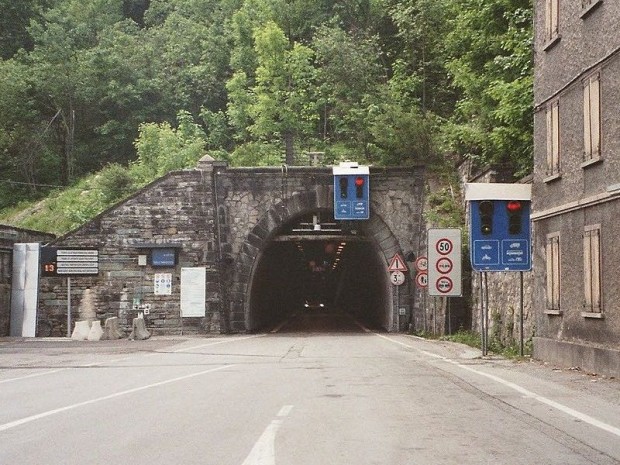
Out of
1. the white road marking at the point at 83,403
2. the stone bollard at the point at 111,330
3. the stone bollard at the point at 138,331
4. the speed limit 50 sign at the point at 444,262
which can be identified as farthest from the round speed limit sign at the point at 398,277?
the white road marking at the point at 83,403

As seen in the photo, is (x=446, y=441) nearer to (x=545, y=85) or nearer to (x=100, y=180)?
(x=545, y=85)

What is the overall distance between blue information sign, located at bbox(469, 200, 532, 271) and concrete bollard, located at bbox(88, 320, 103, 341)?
55.7 feet

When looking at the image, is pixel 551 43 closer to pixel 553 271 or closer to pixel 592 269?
pixel 553 271

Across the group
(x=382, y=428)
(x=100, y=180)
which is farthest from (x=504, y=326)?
(x=100, y=180)

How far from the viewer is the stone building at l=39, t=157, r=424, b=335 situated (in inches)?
1550

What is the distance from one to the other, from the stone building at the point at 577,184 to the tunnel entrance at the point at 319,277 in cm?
2007

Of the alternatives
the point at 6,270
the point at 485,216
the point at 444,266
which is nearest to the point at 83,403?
the point at 485,216

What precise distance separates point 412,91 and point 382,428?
146 feet

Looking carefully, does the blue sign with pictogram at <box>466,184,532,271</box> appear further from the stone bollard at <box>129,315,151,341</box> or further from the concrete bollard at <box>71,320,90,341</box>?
the concrete bollard at <box>71,320,90,341</box>

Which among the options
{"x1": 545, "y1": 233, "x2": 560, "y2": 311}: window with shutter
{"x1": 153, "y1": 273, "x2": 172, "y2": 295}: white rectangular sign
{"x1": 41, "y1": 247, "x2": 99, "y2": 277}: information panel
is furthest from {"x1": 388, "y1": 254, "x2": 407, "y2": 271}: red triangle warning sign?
{"x1": 545, "y1": 233, "x2": 560, "y2": 311}: window with shutter

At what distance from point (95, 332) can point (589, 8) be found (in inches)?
854

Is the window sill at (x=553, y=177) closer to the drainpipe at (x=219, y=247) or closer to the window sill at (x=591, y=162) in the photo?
the window sill at (x=591, y=162)

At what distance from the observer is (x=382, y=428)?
33.0 feet

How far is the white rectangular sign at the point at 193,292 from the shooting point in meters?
39.3
